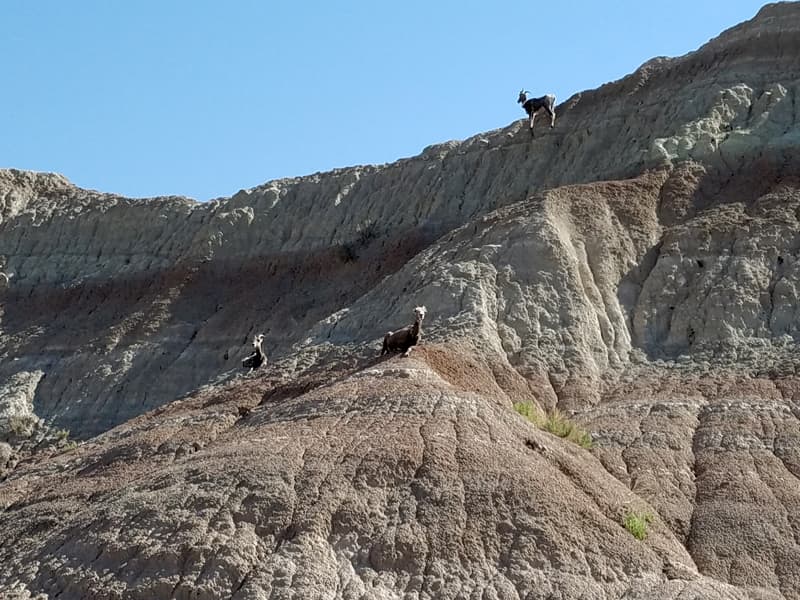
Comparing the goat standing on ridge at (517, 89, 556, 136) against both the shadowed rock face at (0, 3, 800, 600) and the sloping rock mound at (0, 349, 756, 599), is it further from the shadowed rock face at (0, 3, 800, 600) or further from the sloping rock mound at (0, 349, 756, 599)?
the sloping rock mound at (0, 349, 756, 599)

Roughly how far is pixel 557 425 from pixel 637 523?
16.5 feet

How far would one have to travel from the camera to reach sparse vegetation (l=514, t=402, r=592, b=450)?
24.1 meters

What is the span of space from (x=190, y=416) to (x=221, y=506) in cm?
803

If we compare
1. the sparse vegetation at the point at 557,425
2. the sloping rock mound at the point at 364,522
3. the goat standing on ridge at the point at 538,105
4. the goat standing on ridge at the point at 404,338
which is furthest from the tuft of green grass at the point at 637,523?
the goat standing on ridge at the point at 538,105

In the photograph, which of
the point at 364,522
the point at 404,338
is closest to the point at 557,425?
the point at 404,338

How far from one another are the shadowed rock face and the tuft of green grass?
239 millimetres

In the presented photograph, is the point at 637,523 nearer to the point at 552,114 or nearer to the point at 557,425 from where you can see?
the point at 557,425

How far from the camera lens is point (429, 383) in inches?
950

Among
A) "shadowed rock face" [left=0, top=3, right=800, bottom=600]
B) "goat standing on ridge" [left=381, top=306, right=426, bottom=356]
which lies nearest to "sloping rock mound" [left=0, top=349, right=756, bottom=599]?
"shadowed rock face" [left=0, top=3, right=800, bottom=600]

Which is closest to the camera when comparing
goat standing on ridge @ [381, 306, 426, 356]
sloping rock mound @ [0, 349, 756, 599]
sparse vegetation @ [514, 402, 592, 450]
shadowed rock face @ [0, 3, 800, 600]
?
sloping rock mound @ [0, 349, 756, 599]

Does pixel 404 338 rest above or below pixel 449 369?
above

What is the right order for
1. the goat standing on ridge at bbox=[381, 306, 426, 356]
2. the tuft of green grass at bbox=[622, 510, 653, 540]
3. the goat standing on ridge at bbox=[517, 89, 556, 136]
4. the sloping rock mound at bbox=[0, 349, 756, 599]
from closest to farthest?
the sloping rock mound at bbox=[0, 349, 756, 599] < the tuft of green grass at bbox=[622, 510, 653, 540] < the goat standing on ridge at bbox=[381, 306, 426, 356] < the goat standing on ridge at bbox=[517, 89, 556, 136]

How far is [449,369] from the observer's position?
1038 inches

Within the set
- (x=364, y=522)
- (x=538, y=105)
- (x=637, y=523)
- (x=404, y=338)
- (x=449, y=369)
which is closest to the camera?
(x=364, y=522)
